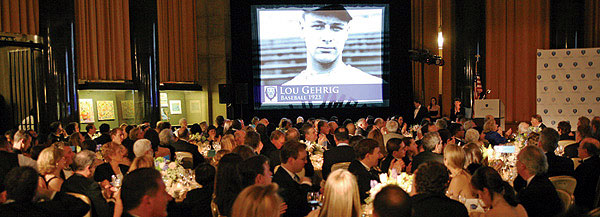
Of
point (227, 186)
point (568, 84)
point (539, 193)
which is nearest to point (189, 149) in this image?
point (227, 186)

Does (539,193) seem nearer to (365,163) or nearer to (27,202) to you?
(365,163)

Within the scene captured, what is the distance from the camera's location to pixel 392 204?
2.75 m

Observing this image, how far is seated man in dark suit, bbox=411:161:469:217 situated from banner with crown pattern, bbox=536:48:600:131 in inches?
510

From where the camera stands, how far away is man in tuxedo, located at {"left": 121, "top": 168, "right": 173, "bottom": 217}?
307cm

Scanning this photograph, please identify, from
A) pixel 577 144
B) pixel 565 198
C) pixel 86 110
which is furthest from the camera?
pixel 86 110

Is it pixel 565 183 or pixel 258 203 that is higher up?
pixel 258 203

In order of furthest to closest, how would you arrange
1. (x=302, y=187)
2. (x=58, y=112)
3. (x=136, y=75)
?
(x=136, y=75) < (x=58, y=112) < (x=302, y=187)

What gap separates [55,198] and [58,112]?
25.7 feet

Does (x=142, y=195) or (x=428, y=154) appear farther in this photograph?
(x=428, y=154)

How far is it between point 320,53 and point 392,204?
584 inches

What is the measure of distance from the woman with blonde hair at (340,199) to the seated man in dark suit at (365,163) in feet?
6.24

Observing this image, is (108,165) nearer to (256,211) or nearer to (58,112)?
(256,211)

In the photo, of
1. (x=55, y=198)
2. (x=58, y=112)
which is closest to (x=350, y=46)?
(x=58, y=112)

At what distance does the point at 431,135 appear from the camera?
A: 6250mm
